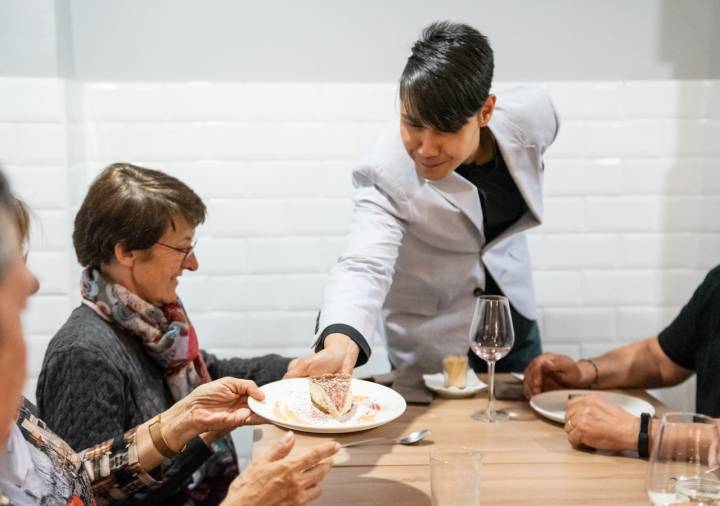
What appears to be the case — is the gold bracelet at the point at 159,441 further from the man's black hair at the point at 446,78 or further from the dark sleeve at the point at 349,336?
the man's black hair at the point at 446,78

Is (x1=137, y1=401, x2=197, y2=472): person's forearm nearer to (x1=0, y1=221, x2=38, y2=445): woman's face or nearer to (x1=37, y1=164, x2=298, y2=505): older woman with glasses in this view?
(x1=37, y1=164, x2=298, y2=505): older woman with glasses

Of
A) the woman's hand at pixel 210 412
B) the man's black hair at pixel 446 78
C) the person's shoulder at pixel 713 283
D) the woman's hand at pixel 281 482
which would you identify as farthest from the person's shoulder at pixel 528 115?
the woman's hand at pixel 281 482

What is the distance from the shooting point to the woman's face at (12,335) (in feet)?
2.93

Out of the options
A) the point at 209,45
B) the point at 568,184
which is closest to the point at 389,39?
the point at 209,45

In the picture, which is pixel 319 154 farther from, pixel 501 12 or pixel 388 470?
pixel 388 470

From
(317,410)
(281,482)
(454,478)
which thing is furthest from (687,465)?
(317,410)

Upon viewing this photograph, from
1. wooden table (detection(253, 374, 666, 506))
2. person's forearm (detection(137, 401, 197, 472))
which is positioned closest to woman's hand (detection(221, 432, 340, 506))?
wooden table (detection(253, 374, 666, 506))

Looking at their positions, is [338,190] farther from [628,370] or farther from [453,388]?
[628,370]

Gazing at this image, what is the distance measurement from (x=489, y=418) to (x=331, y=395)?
0.45m

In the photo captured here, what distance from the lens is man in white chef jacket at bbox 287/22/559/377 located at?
2.05m

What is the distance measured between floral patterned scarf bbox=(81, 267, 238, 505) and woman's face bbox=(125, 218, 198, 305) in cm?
5

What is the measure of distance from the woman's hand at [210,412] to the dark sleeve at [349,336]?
9.8 inches

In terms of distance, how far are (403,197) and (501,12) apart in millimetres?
1079

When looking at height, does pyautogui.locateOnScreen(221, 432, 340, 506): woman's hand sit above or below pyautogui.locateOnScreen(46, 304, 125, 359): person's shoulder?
below
